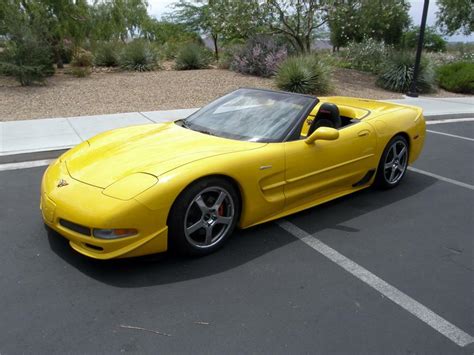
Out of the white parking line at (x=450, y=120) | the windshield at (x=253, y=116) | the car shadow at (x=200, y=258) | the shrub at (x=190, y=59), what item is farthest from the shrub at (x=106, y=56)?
the car shadow at (x=200, y=258)

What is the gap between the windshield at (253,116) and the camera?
12.5ft

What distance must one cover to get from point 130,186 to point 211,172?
592 mm

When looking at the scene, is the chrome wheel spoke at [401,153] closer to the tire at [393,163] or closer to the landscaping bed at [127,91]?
the tire at [393,163]

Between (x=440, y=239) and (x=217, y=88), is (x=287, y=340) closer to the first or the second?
(x=440, y=239)

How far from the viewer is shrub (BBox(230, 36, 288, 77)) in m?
13.5

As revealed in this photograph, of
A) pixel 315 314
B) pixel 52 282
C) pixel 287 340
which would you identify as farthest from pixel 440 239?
pixel 52 282

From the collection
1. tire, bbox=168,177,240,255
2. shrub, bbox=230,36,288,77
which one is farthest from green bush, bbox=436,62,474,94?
tire, bbox=168,177,240,255

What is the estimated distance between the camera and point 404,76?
45.6 feet

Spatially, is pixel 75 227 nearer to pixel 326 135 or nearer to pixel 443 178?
pixel 326 135

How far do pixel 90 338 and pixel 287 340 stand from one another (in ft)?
3.70

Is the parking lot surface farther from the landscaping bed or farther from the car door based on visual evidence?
the landscaping bed

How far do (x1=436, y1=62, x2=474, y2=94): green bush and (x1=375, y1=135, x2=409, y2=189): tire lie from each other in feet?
37.4

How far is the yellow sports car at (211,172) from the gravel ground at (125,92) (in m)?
5.39

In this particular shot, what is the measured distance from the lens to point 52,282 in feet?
9.69
